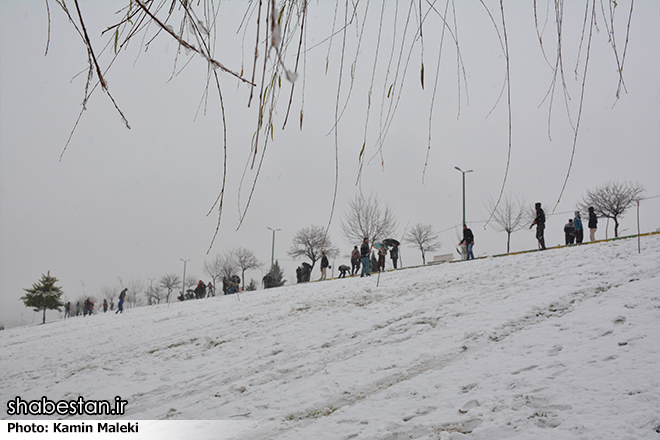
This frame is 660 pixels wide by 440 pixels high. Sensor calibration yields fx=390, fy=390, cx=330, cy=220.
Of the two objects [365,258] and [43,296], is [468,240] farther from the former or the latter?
[43,296]

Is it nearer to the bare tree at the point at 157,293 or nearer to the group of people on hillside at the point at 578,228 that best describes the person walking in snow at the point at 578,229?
the group of people on hillside at the point at 578,228

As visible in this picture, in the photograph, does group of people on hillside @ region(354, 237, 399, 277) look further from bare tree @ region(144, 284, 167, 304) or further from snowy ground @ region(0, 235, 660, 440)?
bare tree @ region(144, 284, 167, 304)

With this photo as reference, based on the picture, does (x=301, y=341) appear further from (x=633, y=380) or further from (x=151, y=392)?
(x=633, y=380)

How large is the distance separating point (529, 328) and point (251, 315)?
672cm

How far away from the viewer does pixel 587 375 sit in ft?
11.8

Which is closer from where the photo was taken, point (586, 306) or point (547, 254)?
point (586, 306)

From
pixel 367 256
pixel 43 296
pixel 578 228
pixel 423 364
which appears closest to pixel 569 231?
pixel 578 228

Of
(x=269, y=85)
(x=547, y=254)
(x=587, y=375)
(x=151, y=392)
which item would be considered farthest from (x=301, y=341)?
(x=547, y=254)

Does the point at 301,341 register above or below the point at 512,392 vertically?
below

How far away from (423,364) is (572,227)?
15254 millimetres

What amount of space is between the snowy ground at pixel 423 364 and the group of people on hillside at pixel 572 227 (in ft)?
11.6

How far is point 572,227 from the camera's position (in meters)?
16.8

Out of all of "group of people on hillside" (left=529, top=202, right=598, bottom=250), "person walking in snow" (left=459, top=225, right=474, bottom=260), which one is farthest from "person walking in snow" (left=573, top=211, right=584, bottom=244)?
"person walking in snow" (left=459, top=225, right=474, bottom=260)

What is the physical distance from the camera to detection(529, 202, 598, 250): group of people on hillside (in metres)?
13.1
